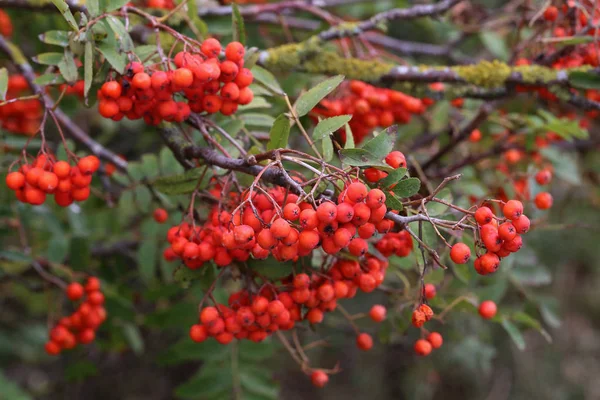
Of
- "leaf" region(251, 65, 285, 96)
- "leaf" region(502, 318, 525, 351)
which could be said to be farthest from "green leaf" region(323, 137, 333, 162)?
"leaf" region(502, 318, 525, 351)

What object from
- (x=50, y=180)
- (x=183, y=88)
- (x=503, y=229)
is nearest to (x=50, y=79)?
(x=50, y=180)

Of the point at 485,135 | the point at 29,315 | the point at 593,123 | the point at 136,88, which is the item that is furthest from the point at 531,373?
the point at 136,88

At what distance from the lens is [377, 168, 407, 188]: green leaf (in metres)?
1.33

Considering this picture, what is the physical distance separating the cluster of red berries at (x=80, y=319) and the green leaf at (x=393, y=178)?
1591mm

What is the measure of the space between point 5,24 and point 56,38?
1794mm

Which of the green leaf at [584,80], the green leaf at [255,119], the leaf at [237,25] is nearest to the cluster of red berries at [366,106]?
the green leaf at [255,119]

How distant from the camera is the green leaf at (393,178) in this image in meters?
1.33

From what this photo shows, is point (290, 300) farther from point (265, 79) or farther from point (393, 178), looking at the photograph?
point (265, 79)

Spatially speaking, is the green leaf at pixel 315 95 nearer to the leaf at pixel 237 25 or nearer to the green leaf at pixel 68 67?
the leaf at pixel 237 25

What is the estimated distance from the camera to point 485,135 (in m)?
2.99

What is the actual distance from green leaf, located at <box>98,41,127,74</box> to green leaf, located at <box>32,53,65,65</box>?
18 cm

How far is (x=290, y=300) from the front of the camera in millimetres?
1604

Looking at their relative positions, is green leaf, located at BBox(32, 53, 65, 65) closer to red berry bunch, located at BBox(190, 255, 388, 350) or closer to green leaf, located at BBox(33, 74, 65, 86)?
green leaf, located at BBox(33, 74, 65, 86)

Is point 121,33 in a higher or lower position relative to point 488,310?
higher
